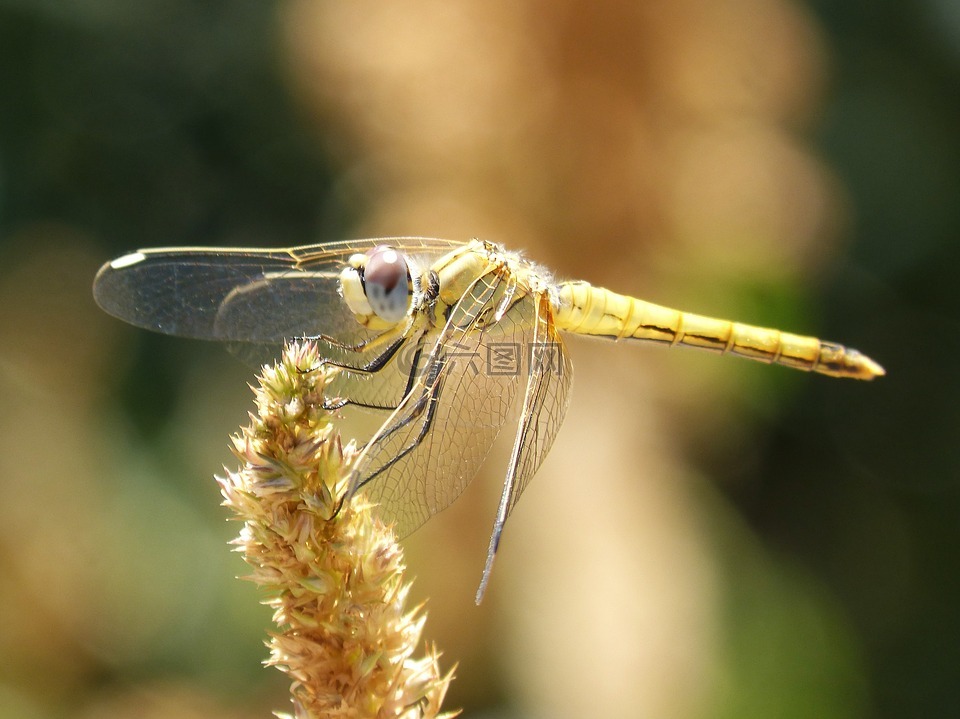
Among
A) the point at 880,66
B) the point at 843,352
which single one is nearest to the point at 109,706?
the point at 843,352

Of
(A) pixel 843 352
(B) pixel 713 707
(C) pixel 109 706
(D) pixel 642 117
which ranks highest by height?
(D) pixel 642 117

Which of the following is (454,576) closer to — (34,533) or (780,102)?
(34,533)

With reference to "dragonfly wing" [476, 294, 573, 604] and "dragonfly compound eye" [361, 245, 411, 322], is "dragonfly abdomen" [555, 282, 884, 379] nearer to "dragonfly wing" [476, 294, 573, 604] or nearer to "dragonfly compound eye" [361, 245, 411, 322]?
"dragonfly wing" [476, 294, 573, 604]

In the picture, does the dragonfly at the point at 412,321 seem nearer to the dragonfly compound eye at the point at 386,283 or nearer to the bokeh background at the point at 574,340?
the dragonfly compound eye at the point at 386,283

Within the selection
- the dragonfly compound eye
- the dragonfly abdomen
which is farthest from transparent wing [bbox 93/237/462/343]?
the dragonfly abdomen

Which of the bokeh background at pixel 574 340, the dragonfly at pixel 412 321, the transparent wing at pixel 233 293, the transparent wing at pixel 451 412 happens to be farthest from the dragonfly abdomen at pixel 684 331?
the bokeh background at pixel 574 340

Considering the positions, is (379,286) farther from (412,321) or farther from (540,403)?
(540,403)
